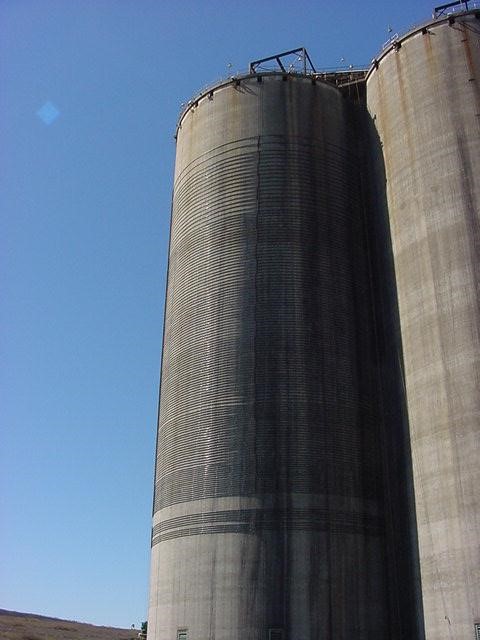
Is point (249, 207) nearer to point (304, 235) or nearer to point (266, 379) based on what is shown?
point (304, 235)

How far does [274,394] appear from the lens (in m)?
29.8

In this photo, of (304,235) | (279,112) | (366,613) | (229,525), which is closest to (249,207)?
(304,235)

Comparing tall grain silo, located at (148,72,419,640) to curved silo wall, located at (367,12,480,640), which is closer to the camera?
curved silo wall, located at (367,12,480,640)

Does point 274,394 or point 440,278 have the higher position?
point 440,278

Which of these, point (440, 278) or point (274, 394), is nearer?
point (440, 278)

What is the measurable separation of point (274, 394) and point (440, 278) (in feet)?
26.2

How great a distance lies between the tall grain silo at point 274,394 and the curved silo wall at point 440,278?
8.16 ft

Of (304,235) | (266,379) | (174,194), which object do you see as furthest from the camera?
(174,194)

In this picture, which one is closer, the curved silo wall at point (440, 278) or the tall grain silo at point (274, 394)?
the curved silo wall at point (440, 278)

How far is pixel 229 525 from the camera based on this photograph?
28.1 m

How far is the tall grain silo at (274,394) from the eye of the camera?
89.8 feet

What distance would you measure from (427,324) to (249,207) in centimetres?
1000

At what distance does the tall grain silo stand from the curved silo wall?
2487 millimetres

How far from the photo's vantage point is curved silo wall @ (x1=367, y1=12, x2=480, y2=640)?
24984 millimetres
